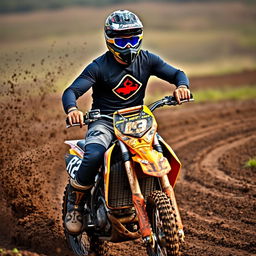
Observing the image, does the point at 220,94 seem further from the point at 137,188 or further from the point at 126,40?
the point at 137,188

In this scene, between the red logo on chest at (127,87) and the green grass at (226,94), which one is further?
the green grass at (226,94)

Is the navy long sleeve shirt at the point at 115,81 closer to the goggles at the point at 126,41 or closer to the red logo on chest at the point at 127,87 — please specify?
the red logo on chest at the point at 127,87

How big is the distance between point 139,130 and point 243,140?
6.93m

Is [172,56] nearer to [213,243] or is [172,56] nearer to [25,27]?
[25,27]

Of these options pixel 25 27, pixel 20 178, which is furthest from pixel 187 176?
pixel 25 27

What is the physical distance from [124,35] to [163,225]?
2.15 meters

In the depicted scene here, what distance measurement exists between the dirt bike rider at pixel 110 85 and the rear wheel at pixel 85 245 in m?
0.31

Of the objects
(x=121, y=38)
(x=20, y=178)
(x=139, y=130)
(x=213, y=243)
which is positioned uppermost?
(x=121, y=38)

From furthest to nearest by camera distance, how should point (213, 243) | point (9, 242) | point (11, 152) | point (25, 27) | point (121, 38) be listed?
Answer: point (25, 27), point (11, 152), point (9, 242), point (213, 243), point (121, 38)

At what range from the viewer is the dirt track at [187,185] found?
757 cm

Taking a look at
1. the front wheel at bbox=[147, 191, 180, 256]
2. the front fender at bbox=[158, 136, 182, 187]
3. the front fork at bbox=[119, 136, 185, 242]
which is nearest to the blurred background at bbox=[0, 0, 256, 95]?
the front fender at bbox=[158, 136, 182, 187]

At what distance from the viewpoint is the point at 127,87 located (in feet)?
23.1

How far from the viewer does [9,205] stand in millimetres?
8773

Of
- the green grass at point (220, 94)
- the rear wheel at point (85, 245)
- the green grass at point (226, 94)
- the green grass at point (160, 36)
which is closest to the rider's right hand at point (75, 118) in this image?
the rear wheel at point (85, 245)
